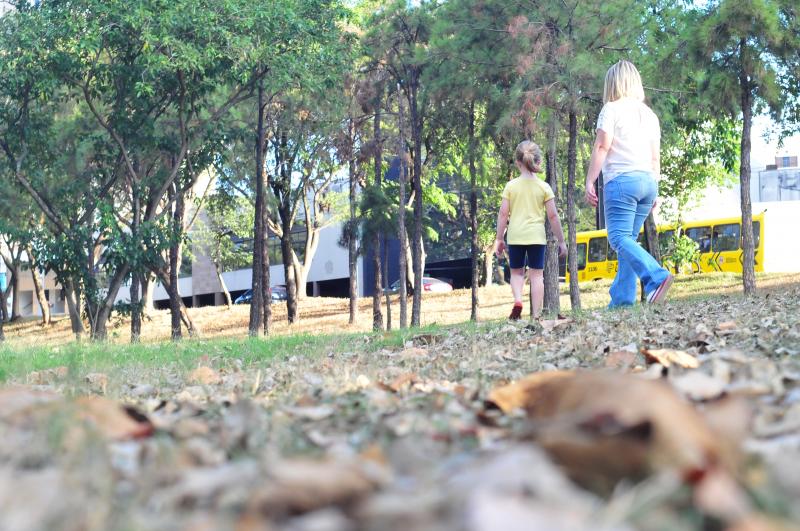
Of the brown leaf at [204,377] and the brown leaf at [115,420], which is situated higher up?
the brown leaf at [115,420]

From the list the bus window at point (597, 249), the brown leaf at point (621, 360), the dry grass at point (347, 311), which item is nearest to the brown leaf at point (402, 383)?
the brown leaf at point (621, 360)

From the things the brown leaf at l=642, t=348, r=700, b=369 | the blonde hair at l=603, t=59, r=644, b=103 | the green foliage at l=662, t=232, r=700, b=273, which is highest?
the blonde hair at l=603, t=59, r=644, b=103

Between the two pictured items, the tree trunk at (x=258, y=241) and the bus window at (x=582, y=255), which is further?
the bus window at (x=582, y=255)

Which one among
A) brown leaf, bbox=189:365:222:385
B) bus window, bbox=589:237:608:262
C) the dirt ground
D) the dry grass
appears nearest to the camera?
the dirt ground

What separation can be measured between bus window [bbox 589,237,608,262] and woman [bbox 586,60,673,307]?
41.1 m

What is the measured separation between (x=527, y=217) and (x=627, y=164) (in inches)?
60.8

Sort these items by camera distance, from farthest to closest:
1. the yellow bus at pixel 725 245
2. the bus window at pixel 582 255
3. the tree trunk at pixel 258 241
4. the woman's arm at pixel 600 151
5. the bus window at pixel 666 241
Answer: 1. the bus window at pixel 582 255
2. the yellow bus at pixel 725 245
3. the bus window at pixel 666 241
4. the tree trunk at pixel 258 241
5. the woman's arm at pixel 600 151

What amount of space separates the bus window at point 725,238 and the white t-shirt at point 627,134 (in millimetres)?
39619

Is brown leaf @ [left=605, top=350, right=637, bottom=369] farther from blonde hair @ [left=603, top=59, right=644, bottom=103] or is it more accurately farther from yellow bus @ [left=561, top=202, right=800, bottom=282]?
yellow bus @ [left=561, top=202, right=800, bottom=282]

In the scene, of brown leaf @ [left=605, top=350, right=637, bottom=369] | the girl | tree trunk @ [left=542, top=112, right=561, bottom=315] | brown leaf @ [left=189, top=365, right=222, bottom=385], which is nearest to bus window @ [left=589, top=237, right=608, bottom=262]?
tree trunk @ [left=542, top=112, right=561, bottom=315]

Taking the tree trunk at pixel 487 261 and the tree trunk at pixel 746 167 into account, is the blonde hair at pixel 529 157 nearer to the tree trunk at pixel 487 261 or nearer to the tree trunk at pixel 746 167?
the tree trunk at pixel 746 167

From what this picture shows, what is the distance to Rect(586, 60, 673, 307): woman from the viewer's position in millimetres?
9102

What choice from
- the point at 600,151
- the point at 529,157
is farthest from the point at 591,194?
the point at 529,157

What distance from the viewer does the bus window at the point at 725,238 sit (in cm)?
4638
